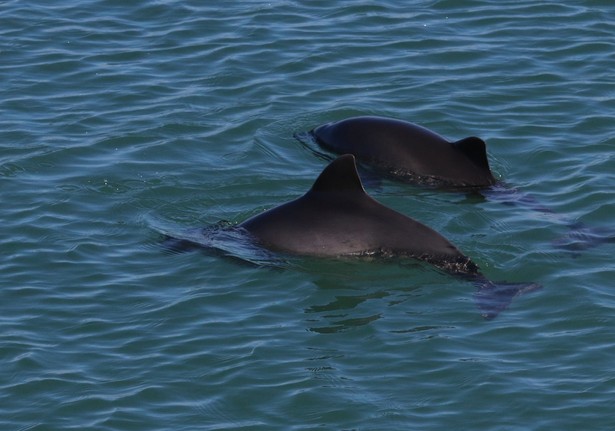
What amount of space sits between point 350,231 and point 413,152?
238 cm

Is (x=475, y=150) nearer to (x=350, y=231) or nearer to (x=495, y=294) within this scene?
(x=350, y=231)

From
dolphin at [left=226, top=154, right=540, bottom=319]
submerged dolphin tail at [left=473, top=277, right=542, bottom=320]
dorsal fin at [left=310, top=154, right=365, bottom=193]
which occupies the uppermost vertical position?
dorsal fin at [left=310, top=154, right=365, bottom=193]

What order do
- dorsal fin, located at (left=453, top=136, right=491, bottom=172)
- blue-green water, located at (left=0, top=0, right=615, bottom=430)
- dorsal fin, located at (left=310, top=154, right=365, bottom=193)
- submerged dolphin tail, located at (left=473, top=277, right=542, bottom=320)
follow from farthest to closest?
dorsal fin, located at (left=453, top=136, right=491, bottom=172) < dorsal fin, located at (left=310, top=154, right=365, bottom=193) < submerged dolphin tail, located at (left=473, top=277, right=542, bottom=320) < blue-green water, located at (left=0, top=0, right=615, bottom=430)

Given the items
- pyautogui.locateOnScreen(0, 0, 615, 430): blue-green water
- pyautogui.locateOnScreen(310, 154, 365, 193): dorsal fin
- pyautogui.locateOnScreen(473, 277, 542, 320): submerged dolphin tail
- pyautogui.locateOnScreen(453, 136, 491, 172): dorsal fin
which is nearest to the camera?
pyautogui.locateOnScreen(0, 0, 615, 430): blue-green water

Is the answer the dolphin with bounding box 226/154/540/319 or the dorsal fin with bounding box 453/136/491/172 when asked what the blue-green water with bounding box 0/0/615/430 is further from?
the dorsal fin with bounding box 453/136/491/172

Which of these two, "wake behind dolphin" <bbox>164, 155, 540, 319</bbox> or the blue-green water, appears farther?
"wake behind dolphin" <bbox>164, 155, 540, 319</bbox>

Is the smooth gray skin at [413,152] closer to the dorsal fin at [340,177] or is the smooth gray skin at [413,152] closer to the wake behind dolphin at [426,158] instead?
the wake behind dolphin at [426,158]

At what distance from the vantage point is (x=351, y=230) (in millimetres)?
13625

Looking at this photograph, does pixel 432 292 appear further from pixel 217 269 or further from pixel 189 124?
pixel 189 124

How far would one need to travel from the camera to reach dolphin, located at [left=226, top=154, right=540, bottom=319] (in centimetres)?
1345

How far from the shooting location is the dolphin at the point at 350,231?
44.1 feet

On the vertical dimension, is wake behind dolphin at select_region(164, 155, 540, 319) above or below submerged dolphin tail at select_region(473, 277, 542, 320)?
above

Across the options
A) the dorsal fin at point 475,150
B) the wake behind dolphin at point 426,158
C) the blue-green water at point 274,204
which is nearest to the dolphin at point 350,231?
the blue-green water at point 274,204

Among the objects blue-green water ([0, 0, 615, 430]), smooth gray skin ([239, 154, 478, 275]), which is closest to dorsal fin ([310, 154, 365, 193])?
smooth gray skin ([239, 154, 478, 275])
